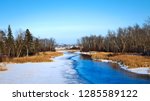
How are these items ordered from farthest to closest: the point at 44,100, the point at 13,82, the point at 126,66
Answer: the point at 126,66, the point at 13,82, the point at 44,100

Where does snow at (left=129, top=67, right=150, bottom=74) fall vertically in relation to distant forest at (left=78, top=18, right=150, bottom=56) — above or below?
below

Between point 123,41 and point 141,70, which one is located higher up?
point 123,41

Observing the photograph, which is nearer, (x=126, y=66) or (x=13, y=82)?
(x=13, y=82)

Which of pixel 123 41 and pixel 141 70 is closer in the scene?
pixel 141 70

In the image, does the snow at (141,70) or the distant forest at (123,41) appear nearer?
the snow at (141,70)

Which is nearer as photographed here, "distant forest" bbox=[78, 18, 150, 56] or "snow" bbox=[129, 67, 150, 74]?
"snow" bbox=[129, 67, 150, 74]

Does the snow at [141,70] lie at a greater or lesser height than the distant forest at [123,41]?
lesser

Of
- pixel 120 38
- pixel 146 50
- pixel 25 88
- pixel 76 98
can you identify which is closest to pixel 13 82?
pixel 25 88

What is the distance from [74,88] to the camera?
579 cm

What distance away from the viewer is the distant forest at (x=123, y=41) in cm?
1479

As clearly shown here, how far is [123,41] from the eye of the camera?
17.8m

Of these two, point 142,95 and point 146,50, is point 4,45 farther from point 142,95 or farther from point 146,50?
point 142,95

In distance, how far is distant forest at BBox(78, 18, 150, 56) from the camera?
14.8 meters

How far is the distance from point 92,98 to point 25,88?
4.21 feet
